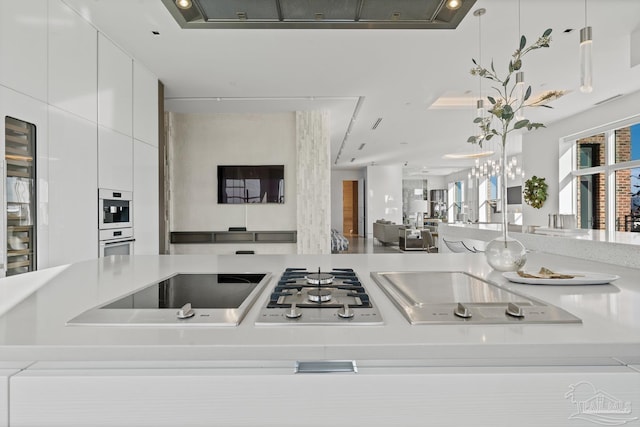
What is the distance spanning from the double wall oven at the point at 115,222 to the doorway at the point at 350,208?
39.9 ft

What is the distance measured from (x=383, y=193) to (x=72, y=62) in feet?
38.3

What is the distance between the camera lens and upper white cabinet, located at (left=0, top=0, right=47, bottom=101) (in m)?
2.21

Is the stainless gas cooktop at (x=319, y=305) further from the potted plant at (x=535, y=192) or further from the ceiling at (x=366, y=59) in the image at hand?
the potted plant at (x=535, y=192)

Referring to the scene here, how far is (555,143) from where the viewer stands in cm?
757

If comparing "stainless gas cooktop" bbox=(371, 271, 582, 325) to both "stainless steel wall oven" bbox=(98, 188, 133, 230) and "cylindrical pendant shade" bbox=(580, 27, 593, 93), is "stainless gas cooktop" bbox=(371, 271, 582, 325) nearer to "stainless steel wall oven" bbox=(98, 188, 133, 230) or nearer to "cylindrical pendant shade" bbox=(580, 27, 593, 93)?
"cylindrical pendant shade" bbox=(580, 27, 593, 93)

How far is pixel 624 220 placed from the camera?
6.56 m

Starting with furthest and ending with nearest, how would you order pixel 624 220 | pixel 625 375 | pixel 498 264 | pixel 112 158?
pixel 624 220 → pixel 112 158 → pixel 498 264 → pixel 625 375

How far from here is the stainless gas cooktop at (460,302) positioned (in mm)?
688

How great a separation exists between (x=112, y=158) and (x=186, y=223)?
265 cm

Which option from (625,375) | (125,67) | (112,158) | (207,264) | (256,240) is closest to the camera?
(625,375)

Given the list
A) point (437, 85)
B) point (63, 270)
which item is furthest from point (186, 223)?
point (63, 270)

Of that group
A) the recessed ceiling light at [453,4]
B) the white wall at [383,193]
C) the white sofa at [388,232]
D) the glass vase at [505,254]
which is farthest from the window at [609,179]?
the recessed ceiling light at [453,4]

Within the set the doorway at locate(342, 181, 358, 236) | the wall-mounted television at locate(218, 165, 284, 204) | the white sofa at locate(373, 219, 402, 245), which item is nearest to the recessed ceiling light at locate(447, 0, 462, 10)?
the wall-mounted television at locate(218, 165, 284, 204)

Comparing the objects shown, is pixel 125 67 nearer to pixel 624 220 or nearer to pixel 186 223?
pixel 186 223
